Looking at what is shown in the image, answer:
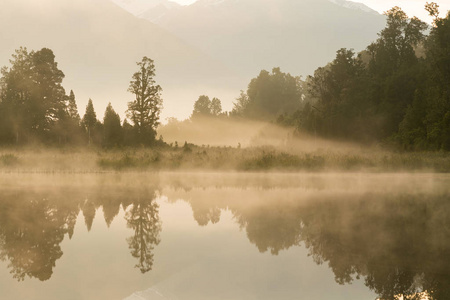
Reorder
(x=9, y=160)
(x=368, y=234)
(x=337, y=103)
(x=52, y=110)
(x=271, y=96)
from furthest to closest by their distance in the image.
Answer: (x=271, y=96) → (x=337, y=103) → (x=52, y=110) → (x=9, y=160) → (x=368, y=234)

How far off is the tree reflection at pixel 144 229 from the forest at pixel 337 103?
37377mm

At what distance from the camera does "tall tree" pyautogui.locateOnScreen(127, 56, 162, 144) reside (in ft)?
197

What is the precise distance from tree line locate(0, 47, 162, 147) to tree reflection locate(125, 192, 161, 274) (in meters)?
41.8

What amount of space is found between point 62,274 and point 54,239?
284 centimetres

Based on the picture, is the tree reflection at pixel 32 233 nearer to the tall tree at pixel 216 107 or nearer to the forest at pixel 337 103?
the forest at pixel 337 103

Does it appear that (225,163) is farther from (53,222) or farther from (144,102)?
(144,102)

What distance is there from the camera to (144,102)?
60375 mm

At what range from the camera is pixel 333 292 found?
25.9 ft

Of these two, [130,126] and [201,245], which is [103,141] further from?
[201,245]

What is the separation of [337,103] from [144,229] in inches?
2313

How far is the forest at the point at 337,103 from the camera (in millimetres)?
53062

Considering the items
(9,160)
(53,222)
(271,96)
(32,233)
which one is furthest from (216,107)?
(32,233)

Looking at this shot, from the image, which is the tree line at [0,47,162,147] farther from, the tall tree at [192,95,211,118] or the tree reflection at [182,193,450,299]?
the tall tree at [192,95,211,118]

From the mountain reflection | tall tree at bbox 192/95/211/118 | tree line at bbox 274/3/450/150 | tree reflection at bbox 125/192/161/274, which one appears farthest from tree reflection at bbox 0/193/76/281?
tall tree at bbox 192/95/211/118
